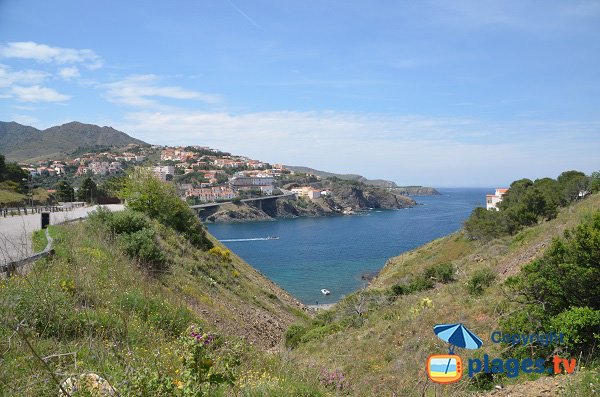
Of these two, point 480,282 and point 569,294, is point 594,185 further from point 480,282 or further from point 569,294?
point 569,294

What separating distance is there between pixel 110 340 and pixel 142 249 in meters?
8.20

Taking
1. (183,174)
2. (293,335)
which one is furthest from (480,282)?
(183,174)

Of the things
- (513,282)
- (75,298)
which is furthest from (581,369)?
(75,298)

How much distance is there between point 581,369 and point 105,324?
6.72 meters

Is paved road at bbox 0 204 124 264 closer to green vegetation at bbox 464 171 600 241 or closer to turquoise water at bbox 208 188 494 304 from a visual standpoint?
turquoise water at bbox 208 188 494 304

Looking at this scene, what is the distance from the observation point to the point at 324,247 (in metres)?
64.4

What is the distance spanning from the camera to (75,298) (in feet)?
20.3

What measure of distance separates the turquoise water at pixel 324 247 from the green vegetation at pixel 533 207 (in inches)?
505

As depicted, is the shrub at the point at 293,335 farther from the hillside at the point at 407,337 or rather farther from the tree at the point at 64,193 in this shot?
the tree at the point at 64,193

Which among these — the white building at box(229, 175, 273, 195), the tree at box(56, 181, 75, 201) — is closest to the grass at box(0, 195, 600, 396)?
the tree at box(56, 181, 75, 201)

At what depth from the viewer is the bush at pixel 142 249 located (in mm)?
12739

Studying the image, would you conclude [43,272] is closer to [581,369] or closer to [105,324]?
[105,324]

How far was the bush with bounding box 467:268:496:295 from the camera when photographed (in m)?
12.8

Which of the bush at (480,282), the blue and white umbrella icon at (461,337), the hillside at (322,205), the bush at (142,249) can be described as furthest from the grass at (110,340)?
the hillside at (322,205)
